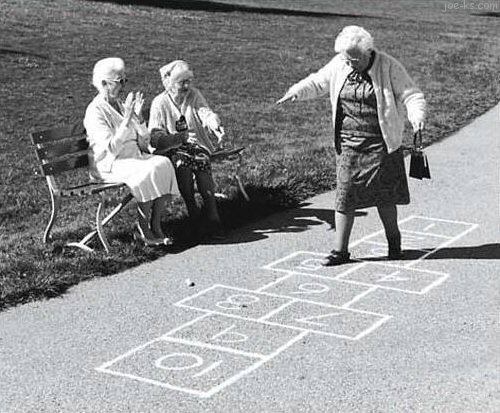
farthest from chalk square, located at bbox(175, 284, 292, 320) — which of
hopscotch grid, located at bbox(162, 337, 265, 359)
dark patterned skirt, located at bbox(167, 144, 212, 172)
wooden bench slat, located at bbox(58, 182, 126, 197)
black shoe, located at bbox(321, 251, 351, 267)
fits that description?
dark patterned skirt, located at bbox(167, 144, 212, 172)

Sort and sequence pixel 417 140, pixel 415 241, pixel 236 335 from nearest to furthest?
pixel 236 335 < pixel 417 140 < pixel 415 241

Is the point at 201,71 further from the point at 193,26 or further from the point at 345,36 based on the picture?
the point at 345,36

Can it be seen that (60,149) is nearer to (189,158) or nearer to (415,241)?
(189,158)

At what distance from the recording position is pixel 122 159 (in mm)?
8453

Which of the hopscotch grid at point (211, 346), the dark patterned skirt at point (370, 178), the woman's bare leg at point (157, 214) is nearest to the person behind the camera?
the hopscotch grid at point (211, 346)

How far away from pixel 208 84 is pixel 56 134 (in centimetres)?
943

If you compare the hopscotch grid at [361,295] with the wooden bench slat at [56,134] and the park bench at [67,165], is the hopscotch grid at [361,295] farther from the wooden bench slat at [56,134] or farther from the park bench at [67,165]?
the wooden bench slat at [56,134]

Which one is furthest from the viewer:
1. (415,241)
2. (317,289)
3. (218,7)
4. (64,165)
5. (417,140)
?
(218,7)

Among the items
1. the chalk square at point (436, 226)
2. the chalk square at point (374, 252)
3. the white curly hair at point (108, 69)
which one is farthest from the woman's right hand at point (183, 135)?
the chalk square at point (436, 226)

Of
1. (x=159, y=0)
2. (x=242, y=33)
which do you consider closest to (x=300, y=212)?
(x=242, y=33)

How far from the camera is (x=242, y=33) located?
24328 millimetres

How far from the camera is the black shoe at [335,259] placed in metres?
7.98

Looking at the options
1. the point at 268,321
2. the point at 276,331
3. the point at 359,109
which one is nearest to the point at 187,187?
the point at 359,109

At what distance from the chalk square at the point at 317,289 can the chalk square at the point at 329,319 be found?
0.15 metres
